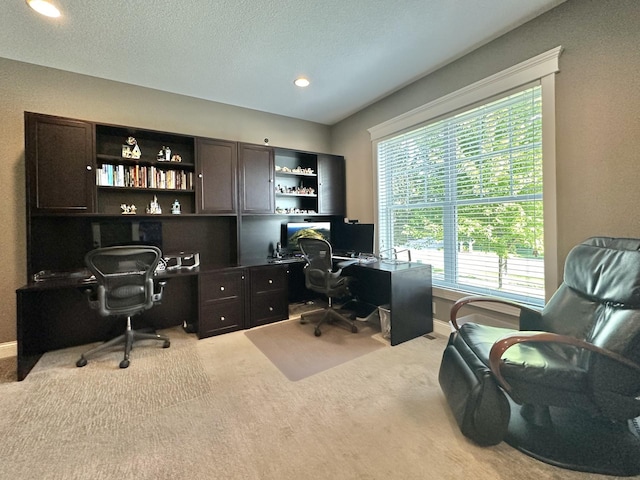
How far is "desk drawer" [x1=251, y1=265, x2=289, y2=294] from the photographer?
3.30m

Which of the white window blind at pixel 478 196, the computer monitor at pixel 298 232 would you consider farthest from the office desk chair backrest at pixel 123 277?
the white window blind at pixel 478 196

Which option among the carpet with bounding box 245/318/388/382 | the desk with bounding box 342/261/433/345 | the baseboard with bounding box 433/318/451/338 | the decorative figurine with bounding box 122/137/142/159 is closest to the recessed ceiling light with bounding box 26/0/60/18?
the decorative figurine with bounding box 122/137/142/159

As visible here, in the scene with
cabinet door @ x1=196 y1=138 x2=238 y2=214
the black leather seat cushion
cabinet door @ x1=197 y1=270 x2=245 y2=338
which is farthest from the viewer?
cabinet door @ x1=196 y1=138 x2=238 y2=214

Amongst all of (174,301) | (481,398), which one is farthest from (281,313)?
(481,398)

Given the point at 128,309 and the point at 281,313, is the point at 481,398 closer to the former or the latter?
the point at 281,313

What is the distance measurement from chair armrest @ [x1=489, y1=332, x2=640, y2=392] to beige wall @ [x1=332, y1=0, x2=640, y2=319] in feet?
3.46

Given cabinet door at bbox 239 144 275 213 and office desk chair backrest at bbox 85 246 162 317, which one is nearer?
office desk chair backrest at bbox 85 246 162 317

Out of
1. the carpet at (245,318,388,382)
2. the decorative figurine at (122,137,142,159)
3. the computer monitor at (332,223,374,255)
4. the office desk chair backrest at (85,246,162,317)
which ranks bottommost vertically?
the carpet at (245,318,388,382)

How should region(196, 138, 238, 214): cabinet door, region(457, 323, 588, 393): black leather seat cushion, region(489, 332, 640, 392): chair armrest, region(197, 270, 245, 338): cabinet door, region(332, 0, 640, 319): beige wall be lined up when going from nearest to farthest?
region(489, 332, 640, 392): chair armrest, region(457, 323, 588, 393): black leather seat cushion, region(332, 0, 640, 319): beige wall, region(197, 270, 245, 338): cabinet door, region(196, 138, 238, 214): cabinet door

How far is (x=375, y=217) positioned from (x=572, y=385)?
2735mm

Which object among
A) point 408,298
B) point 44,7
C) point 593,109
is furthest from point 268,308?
point 593,109

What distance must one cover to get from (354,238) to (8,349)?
3.73m

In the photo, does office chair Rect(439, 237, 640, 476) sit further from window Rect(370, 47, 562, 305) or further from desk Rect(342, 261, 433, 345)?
desk Rect(342, 261, 433, 345)

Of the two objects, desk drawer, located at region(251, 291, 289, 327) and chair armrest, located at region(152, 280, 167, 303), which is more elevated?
chair armrest, located at region(152, 280, 167, 303)
